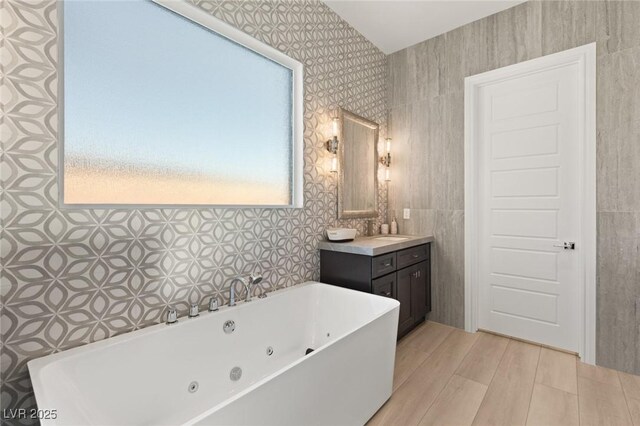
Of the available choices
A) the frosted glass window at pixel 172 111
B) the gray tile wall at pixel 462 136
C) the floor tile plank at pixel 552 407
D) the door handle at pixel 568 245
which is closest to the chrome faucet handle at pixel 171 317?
the frosted glass window at pixel 172 111

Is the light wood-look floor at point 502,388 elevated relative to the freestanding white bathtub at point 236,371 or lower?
lower

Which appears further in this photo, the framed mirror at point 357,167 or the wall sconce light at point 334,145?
the framed mirror at point 357,167

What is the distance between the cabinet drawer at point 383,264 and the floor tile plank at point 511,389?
100 centimetres

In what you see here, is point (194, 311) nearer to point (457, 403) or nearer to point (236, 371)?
point (236, 371)

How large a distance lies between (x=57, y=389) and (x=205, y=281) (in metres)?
0.79

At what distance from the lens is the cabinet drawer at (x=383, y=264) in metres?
2.24

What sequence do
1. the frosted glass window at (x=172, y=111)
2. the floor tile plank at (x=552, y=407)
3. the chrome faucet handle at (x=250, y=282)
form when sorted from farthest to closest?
the chrome faucet handle at (x=250, y=282)
the floor tile plank at (x=552, y=407)
the frosted glass window at (x=172, y=111)

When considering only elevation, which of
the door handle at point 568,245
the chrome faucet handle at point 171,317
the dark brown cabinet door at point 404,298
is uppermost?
the door handle at point 568,245

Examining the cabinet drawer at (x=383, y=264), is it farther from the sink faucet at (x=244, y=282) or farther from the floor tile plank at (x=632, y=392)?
the floor tile plank at (x=632, y=392)

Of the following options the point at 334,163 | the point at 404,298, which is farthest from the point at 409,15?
the point at 404,298

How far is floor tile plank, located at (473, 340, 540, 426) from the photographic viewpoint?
167 centimetres

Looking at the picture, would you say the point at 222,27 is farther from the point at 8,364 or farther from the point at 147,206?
the point at 8,364

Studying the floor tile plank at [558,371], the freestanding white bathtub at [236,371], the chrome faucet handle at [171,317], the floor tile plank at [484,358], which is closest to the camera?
the freestanding white bathtub at [236,371]

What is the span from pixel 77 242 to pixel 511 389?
2.63 metres
